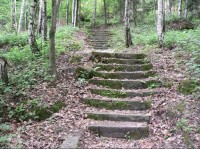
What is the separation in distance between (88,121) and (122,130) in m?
0.94

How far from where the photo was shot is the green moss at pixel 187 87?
7.48 m

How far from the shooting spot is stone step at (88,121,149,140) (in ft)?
20.5

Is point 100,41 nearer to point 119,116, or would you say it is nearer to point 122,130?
point 119,116

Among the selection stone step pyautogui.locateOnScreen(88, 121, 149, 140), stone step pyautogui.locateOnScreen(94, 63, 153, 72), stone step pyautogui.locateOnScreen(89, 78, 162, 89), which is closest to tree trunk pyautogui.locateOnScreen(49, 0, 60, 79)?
stone step pyautogui.locateOnScreen(89, 78, 162, 89)

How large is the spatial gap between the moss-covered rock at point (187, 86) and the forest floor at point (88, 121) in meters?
0.16

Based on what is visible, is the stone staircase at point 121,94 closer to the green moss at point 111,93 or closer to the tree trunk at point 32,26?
the green moss at point 111,93

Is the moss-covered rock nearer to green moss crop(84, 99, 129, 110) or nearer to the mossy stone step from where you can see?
green moss crop(84, 99, 129, 110)

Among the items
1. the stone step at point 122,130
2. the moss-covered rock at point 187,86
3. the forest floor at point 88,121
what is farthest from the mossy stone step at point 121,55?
the stone step at point 122,130

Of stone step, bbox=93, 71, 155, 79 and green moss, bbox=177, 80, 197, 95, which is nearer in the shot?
green moss, bbox=177, 80, 197, 95

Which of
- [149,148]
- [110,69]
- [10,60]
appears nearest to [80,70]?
[110,69]

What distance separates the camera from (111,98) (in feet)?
25.7

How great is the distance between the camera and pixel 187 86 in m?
7.61

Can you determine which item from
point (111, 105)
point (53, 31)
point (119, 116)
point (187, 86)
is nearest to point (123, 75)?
point (111, 105)

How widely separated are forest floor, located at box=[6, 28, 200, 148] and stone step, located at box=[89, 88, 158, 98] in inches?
10.4
